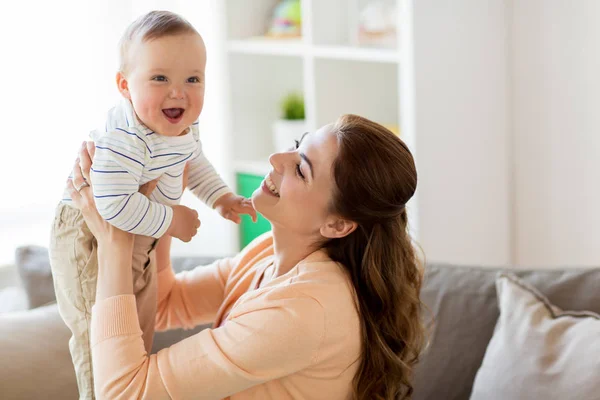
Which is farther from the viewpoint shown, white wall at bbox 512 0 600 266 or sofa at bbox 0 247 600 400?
white wall at bbox 512 0 600 266

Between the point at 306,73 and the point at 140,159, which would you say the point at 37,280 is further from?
the point at 306,73

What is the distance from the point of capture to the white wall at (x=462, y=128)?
2752 mm

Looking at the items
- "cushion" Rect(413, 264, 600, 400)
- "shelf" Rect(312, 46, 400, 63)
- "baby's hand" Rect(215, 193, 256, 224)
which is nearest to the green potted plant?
Answer: "shelf" Rect(312, 46, 400, 63)

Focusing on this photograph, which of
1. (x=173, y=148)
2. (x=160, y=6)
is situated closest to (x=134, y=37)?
(x=173, y=148)

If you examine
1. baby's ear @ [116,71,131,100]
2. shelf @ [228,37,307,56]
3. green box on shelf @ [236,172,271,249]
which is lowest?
green box on shelf @ [236,172,271,249]

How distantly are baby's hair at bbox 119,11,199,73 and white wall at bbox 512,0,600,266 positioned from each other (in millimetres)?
1697

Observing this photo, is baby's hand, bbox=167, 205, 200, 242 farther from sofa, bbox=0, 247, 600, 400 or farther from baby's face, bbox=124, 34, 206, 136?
sofa, bbox=0, 247, 600, 400

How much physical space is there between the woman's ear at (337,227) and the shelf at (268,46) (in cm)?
160

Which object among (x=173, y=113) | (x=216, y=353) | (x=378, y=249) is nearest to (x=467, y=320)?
(x=378, y=249)

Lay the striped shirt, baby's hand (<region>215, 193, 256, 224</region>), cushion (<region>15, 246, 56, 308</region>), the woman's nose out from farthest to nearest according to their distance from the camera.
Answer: cushion (<region>15, 246, 56, 308</region>)
baby's hand (<region>215, 193, 256, 224</region>)
the woman's nose
the striped shirt

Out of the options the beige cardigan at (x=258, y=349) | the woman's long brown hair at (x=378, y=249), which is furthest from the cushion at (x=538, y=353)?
the beige cardigan at (x=258, y=349)

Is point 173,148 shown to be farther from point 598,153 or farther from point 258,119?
point 258,119

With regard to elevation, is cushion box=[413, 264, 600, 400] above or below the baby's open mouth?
below

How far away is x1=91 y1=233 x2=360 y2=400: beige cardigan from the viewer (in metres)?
1.47
